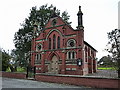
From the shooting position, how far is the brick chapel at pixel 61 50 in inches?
808

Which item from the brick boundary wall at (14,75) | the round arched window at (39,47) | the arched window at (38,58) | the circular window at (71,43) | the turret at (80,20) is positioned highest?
the turret at (80,20)

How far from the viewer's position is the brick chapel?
67.4 ft

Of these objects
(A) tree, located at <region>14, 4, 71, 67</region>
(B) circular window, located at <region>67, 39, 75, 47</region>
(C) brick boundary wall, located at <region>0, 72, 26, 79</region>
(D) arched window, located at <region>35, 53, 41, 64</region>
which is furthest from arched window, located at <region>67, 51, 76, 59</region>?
(A) tree, located at <region>14, 4, 71, 67</region>

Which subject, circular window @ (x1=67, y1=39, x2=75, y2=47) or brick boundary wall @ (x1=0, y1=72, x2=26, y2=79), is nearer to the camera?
brick boundary wall @ (x1=0, y1=72, x2=26, y2=79)

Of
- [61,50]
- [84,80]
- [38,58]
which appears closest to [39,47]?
[38,58]

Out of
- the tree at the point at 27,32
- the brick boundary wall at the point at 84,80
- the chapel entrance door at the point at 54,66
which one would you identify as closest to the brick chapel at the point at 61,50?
the chapel entrance door at the point at 54,66

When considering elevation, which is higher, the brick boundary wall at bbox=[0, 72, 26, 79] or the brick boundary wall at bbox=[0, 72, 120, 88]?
the brick boundary wall at bbox=[0, 72, 120, 88]

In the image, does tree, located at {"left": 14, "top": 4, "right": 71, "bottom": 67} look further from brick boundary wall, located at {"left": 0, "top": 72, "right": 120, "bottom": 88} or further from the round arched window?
brick boundary wall, located at {"left": 0, "top": 72, "right": 120, "bottom": 88}

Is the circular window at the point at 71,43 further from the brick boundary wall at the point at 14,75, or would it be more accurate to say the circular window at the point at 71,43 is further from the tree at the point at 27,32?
the tree at the point at 27,32

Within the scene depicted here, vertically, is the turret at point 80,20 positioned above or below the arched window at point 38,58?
above

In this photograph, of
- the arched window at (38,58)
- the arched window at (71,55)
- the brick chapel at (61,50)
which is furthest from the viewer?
the arched window at (38,58)

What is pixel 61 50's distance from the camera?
22.4m

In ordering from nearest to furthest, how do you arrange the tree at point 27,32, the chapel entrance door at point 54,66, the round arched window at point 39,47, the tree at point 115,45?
the tree at point 115,45 → the chapel entrance door at point 54,66 → the round arched window at point 39,47 → the tree at point 27,32

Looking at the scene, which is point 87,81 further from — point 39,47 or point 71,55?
point 39,47
